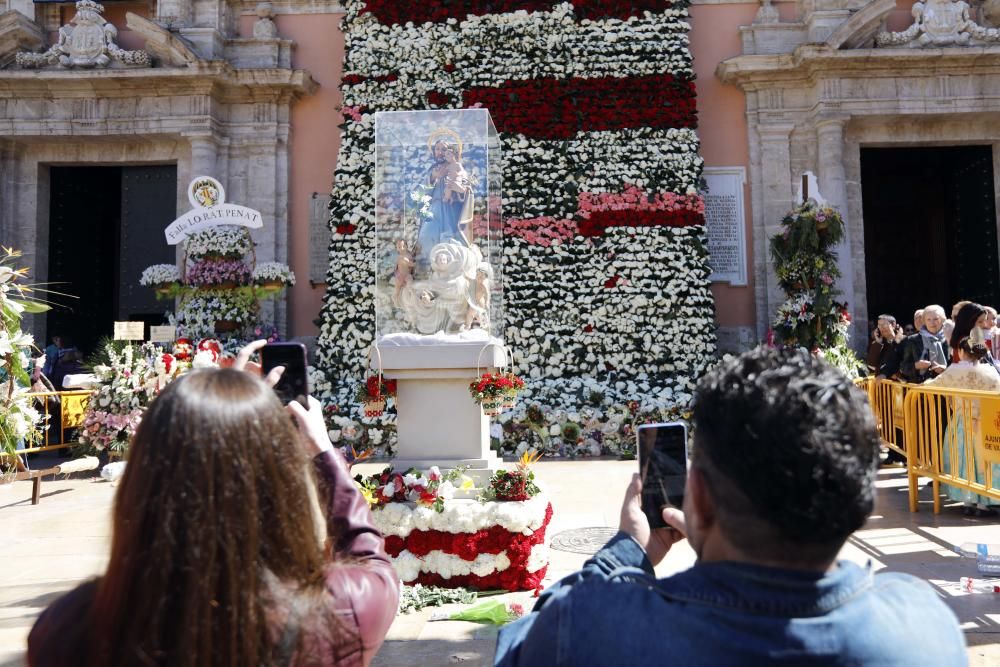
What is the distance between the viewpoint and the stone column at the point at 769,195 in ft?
40.3

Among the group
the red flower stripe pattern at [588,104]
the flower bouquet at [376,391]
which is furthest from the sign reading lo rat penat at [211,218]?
the flower bouquet at [376,391]

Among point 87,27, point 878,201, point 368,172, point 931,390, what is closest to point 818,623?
point 931,390

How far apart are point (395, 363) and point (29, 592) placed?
2758 millimetres

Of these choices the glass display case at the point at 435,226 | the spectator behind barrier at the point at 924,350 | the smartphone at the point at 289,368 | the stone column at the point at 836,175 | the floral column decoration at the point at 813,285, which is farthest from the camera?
the stone column at the point at 836,175

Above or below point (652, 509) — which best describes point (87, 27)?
above

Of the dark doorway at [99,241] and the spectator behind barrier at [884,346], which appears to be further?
the dark doorway at [99,241]

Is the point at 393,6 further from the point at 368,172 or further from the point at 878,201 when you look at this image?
the point at 878,201

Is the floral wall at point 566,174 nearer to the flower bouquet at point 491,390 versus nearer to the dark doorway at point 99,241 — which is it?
the dark doorway at point 99,241

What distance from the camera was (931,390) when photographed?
20.1 feet

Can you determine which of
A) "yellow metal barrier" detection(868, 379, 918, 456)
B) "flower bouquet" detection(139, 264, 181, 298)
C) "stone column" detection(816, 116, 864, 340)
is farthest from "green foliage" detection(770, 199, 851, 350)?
"flower bouquet" detection(139, 264, 181, 298)

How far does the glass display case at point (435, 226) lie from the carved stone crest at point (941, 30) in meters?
8.95

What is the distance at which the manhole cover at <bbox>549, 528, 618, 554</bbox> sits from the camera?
5363mm

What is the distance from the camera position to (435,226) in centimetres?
605

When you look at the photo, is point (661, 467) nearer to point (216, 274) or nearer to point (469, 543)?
point (469, 543)
